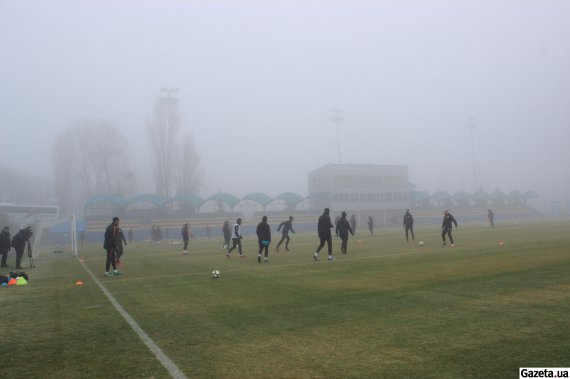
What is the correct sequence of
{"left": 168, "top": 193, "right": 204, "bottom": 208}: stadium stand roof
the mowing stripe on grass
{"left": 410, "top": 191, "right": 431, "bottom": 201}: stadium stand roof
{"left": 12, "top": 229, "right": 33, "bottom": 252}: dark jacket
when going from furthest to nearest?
{"left": 410, "top": 191, "right": 431, "bottom": 201}: stadium stand roof < {"left": 168, "top": 193, "right": 204, "bottom": 208}: stadium stand roof < {"left": 12, "top": 229, "right": 33, "bottom": 252}: dark jacket < the mowing stripe on grass

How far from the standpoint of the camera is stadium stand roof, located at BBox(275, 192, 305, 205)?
283 feet

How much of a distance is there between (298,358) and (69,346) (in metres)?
3.46

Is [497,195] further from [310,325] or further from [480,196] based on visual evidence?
[310,325]

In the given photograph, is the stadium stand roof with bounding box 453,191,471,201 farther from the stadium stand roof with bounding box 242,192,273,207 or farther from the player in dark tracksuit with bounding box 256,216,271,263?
the player in dark tracksuit with bounding box 256,216,271,263

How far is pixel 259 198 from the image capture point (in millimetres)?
85312

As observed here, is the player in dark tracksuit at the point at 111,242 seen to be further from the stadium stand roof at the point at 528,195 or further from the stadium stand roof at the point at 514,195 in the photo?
the stadium stand roof at the point at 528,195

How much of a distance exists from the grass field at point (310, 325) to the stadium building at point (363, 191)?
73.7m

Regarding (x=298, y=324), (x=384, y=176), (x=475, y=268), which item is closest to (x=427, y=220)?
(x=384, y=176)

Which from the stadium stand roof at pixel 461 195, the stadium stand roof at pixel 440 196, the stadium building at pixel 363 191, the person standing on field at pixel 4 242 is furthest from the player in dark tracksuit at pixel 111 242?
the stadium stand roof at pixel 461 195

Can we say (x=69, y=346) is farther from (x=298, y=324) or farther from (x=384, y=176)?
(x=384, y=176)

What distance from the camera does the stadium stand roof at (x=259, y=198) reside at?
8500 cm

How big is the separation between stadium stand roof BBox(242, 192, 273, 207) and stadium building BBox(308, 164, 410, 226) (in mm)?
9299

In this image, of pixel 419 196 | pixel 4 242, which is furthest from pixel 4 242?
pixel 419 196

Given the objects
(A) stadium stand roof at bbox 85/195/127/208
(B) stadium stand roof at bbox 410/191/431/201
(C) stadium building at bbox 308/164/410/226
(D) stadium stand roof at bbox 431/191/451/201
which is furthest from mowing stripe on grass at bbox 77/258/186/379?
(D) stadium stand roof at bbox 431/191/451/201
